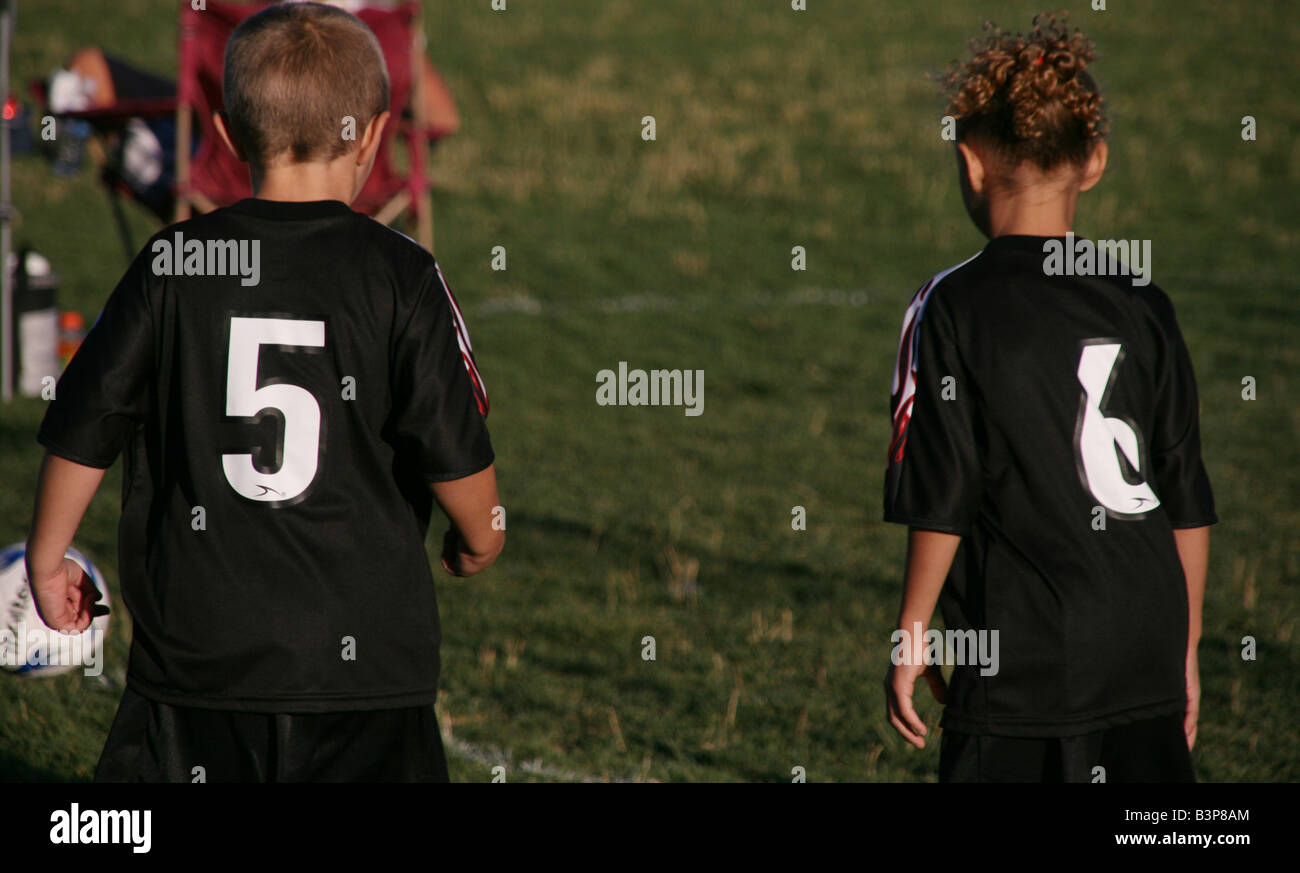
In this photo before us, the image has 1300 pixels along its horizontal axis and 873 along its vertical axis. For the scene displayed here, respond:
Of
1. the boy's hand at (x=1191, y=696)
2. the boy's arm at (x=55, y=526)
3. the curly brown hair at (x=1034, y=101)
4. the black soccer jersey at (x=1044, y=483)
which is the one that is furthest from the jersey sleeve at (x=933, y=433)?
the boy's arm at (x=55, y=526)

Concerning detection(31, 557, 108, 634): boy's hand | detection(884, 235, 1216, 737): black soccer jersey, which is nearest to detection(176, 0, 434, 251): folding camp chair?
detection(31, 557, 108, 634): boy's hand

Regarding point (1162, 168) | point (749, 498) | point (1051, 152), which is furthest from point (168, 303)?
point (1162, 168)

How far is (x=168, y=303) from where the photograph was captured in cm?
244

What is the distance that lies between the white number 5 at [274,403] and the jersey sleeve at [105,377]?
171mm

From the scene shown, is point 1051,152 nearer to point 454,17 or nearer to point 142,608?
point 142,608

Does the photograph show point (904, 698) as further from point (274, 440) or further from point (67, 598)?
point (67, 598)

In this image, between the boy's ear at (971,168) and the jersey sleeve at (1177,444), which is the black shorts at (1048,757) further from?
the boy's ear at (971,168)

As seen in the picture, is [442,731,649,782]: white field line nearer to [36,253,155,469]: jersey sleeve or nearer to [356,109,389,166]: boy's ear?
[36,253,155,469]: jersey sleeve

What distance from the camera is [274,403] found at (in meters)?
2.43

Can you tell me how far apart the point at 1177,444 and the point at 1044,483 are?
326 mm

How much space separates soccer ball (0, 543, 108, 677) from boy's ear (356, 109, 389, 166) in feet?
6.91

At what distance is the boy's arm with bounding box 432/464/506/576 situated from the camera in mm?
2516
